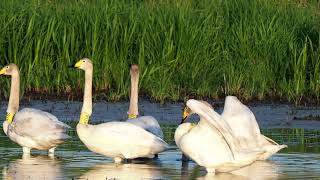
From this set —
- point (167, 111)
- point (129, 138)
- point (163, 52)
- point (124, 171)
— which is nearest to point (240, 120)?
point (129, 138)

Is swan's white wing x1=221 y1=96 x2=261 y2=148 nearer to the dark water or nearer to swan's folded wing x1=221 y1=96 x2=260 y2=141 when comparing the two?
swan's folded wing x1=221 y1=96 x2=260 y2=141

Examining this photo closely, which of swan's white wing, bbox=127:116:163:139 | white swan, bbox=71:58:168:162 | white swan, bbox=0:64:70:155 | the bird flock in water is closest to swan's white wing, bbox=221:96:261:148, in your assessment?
the bird flock in water

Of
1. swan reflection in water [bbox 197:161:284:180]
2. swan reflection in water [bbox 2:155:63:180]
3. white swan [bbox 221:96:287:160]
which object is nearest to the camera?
swan reflection in water [bbox 2:155:63:180]

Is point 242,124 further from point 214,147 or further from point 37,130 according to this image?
point 37,130

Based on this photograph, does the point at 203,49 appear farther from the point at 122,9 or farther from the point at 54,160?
the point at 54,160

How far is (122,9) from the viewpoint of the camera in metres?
19.5

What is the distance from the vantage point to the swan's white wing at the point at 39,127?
12992 mm

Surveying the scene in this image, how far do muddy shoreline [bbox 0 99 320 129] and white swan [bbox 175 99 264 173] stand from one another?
172 inches

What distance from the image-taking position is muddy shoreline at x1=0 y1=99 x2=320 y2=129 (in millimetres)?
15992

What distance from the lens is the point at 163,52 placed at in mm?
18188

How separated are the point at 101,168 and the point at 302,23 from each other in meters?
8.51

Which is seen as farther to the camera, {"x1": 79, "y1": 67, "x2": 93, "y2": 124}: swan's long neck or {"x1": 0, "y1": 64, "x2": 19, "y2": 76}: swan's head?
{"x1": 0, "y1": 64, "x2": 19, "y2": 76}: swan's head

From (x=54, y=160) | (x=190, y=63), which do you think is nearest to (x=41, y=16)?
(x=190, y=63)

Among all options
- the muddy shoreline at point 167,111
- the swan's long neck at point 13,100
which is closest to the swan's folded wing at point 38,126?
the swan's long neck at point 13,100
